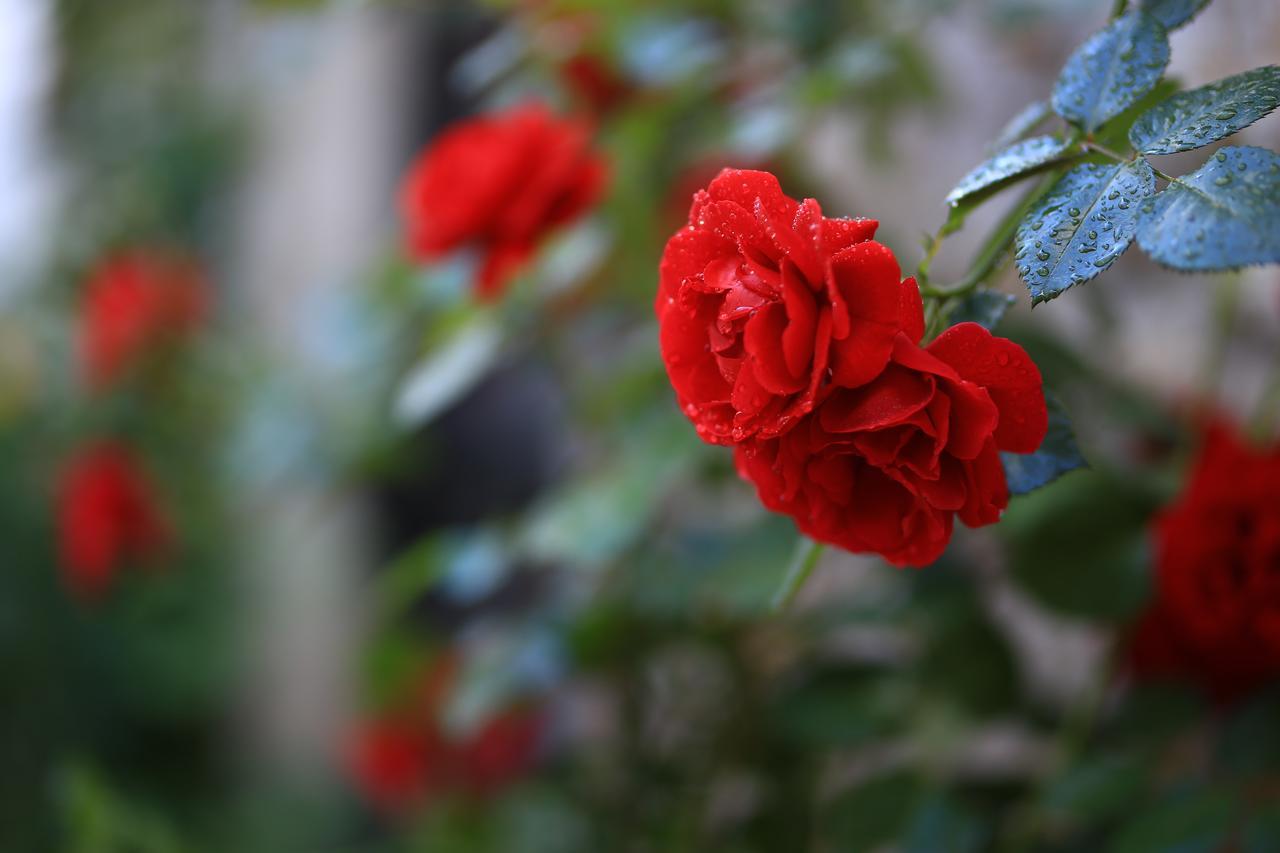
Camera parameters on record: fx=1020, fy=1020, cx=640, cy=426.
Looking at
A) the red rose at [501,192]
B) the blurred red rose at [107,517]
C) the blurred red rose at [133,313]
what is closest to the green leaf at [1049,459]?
the red rose at [501,192]

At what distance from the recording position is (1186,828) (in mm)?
385

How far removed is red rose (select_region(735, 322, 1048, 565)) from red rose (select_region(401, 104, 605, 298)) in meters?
0.33

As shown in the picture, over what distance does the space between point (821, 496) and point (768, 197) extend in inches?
2.9

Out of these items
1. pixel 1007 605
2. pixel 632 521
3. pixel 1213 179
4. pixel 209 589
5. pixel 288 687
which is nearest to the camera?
pixel 1213 179

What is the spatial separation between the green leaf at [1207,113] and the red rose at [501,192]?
0.36 m

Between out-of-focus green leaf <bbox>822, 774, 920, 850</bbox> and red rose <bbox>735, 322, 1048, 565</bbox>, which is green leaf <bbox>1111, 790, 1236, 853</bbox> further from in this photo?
red rose <bbox>735, 322, 1048, 565</bbox>

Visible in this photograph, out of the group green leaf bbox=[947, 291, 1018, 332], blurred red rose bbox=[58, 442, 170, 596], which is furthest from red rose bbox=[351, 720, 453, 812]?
green leaf bbox=[947, 291, 1018, 332]

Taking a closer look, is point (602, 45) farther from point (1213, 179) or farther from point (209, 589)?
point (209, 589)

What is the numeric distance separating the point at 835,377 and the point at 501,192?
0.37 m

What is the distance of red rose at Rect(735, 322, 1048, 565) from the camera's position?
23 centimetres

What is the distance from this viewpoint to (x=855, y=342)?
23cm

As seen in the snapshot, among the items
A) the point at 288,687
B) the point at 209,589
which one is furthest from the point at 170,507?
the point at 288,687

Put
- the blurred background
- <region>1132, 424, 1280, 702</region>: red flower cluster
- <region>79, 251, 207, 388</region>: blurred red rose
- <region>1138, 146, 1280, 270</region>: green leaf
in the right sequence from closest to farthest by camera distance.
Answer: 1. <region>1138, 146, 1280, 270</region>: green leaf
2. <region>1132, 424, 1280, 702</region>: red flower cluster
3. the blurred background
4. <region>79, 251, 207, 388</region>: blurred red rose

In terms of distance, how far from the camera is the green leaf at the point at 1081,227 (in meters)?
0.22
